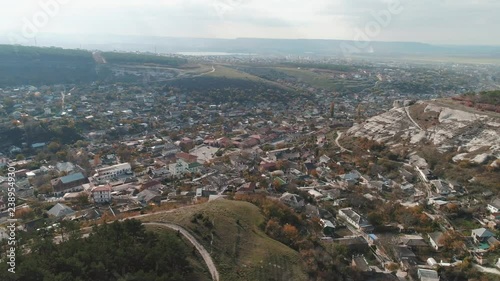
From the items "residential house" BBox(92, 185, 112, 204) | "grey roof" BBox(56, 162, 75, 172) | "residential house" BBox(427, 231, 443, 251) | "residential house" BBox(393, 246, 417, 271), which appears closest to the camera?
"residential house" BBox(393, 246, 417, 271)

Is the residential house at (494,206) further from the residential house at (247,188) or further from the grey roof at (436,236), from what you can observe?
the residential house at (247,188)

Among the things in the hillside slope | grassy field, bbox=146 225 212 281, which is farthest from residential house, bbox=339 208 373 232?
the hillside slope

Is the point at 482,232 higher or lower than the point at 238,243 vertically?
lower

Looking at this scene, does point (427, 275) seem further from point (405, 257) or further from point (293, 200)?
point (293, 200)

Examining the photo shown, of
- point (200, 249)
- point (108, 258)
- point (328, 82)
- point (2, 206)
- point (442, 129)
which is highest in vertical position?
point (108, 258)

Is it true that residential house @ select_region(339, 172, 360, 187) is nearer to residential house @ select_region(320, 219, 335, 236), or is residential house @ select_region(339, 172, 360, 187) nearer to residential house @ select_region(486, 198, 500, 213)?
residential house @ select_region(320, 219, 335, 236)

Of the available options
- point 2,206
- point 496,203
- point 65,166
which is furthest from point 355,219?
point 65,166

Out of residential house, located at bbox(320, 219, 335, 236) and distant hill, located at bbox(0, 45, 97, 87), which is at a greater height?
distant hill, located at bbox(0, 45, 97, 87)

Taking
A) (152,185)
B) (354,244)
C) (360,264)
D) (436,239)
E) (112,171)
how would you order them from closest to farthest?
(360,264) < (354,244) < (436,239) < (152,185) < (112,171)
